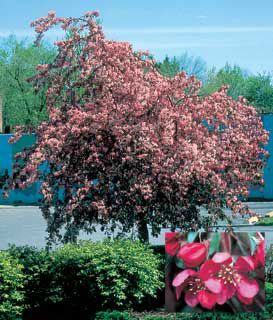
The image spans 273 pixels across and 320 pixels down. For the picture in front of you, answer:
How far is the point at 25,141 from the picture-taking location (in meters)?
37.3

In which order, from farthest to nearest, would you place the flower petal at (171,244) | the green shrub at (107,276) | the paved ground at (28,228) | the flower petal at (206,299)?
the paved ground at (28,228)
the green shrub at (107,276)
the flower petal at (171,244)
the flower petal at (206,299)

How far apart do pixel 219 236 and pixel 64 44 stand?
5448 millimetres

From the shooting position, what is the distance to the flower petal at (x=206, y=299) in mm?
7449

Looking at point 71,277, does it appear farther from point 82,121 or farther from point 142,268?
point 82,121

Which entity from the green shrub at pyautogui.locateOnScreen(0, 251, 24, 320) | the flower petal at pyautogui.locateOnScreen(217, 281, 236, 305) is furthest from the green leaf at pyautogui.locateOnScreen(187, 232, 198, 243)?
the green shrub at pyautogui.locateOnScreen(0, 251, 24, 320)

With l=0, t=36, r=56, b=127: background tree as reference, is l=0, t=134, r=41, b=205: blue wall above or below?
below

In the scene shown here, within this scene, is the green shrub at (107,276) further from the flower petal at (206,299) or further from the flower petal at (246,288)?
the flower petal at (246,288)

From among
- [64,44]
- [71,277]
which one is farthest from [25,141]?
[71,277]

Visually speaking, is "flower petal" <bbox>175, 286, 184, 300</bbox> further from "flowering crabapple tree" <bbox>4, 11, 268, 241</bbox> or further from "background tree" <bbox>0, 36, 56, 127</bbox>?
"background tree" <bbox>0, 36, 56, 127</bbox>

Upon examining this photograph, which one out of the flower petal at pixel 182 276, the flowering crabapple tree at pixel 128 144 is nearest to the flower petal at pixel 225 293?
the flower petal at pixel 182 276

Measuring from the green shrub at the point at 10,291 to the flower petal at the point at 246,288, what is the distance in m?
2.86

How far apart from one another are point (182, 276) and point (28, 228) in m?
18.7

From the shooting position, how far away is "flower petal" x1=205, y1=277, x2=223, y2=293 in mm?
7453

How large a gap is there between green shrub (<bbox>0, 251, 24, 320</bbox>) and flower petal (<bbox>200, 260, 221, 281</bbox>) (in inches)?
103
